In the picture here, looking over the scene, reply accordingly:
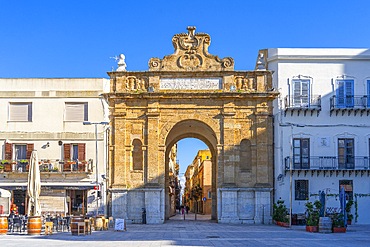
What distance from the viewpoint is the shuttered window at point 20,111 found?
4184 centimetres

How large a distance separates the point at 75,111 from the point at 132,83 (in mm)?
4423

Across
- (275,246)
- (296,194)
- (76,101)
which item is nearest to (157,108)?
(76,101)

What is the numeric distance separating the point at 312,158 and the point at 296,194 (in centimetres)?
269

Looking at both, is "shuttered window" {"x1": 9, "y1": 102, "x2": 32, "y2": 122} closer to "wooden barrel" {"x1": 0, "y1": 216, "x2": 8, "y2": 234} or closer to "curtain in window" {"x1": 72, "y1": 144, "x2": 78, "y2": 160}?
"curtain in window" {"x1": 72, "y1": 144, "x2": 78, "y2": 160}

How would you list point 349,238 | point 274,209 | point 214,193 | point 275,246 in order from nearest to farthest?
point 275,246, point 349,238, point 274,209, point 214,193

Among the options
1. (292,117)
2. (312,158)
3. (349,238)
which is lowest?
(349,238)

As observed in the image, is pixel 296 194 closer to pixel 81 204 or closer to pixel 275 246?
pixel 81 204

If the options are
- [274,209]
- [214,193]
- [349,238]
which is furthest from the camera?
[214,193]

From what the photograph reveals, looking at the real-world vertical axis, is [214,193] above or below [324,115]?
below

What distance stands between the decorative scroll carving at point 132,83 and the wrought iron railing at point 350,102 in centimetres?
1299

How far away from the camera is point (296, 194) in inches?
1591

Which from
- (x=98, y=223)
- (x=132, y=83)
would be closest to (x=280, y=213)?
(x=98, y=223)

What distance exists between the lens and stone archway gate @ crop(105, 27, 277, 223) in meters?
40.6

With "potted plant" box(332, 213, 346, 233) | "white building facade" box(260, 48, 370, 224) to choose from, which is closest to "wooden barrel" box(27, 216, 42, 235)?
"potted plant" box(332, 213, 346, 233)
